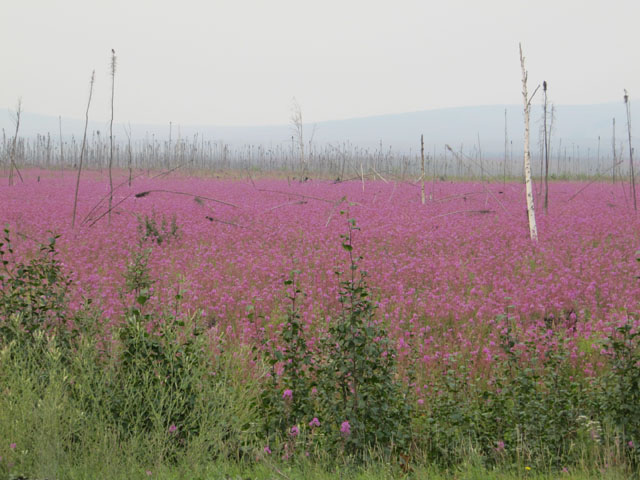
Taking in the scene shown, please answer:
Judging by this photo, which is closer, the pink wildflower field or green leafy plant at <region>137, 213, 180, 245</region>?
the pink wildflower field

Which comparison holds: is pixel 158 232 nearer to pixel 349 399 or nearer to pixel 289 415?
pixel 289 415

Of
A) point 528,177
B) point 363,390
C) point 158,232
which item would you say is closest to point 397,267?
point 528,177

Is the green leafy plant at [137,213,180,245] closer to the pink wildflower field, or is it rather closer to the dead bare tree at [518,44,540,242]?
the pink wildflower field

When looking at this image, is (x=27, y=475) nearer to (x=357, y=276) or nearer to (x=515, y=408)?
(x=515, y=408)

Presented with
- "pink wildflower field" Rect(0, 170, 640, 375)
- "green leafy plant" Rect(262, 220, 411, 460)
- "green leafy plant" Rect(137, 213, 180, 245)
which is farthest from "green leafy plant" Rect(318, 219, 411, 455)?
"green leafy plant" Rect(137, 213, 180, 245)

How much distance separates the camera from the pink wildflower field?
7.37 meters

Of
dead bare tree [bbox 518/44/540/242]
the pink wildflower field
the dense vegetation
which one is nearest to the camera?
the dense vegetation

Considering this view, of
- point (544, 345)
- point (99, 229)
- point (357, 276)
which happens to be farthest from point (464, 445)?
point (99, 229)

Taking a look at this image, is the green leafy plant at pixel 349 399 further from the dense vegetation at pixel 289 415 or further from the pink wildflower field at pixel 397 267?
the pink wildflower field at pixel 397 267

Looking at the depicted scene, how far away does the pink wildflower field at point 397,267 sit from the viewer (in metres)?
7.37

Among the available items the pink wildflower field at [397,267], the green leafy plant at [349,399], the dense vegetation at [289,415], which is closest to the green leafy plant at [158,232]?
the pink wildflower field at [397,267]

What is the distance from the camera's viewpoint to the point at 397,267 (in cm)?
1064

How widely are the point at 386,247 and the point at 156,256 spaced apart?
5007 mm

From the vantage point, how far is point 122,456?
4.19 metres
